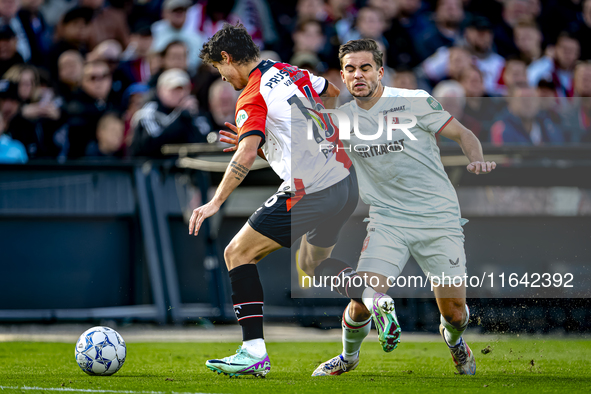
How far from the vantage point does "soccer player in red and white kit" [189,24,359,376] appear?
523cm

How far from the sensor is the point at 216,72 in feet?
33.3

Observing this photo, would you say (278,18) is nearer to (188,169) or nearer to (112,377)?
(188,169)

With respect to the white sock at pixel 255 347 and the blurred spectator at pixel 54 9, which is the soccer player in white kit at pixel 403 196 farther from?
the blurred spectator at pixel 54 9

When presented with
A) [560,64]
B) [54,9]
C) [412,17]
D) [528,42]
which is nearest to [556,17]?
[528,42]

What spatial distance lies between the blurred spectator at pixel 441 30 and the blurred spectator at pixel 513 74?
1099 millimetres

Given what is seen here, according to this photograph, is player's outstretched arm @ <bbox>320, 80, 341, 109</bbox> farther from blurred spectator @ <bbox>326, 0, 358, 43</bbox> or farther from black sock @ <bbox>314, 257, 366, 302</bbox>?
blurred spectator @ <bbox>326, 0, 358, 43</bbox>

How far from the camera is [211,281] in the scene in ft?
28.9

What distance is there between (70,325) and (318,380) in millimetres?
4798

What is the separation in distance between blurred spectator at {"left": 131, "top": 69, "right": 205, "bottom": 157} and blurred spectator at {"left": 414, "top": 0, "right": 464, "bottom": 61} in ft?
12.6

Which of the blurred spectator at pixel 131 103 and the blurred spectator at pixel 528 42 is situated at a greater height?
the blurred spectator at pixel 528 42

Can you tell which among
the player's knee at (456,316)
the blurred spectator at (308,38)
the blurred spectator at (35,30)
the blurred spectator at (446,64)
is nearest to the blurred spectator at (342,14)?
the blurred spectator at (308,38)

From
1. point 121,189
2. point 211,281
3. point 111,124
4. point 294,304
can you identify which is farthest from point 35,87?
point 294,304

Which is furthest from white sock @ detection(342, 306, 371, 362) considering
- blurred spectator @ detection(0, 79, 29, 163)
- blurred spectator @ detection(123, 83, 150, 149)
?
blurred spectator @ detection(0, 79, 29, 163)

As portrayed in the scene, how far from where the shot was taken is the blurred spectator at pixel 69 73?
9922mm
